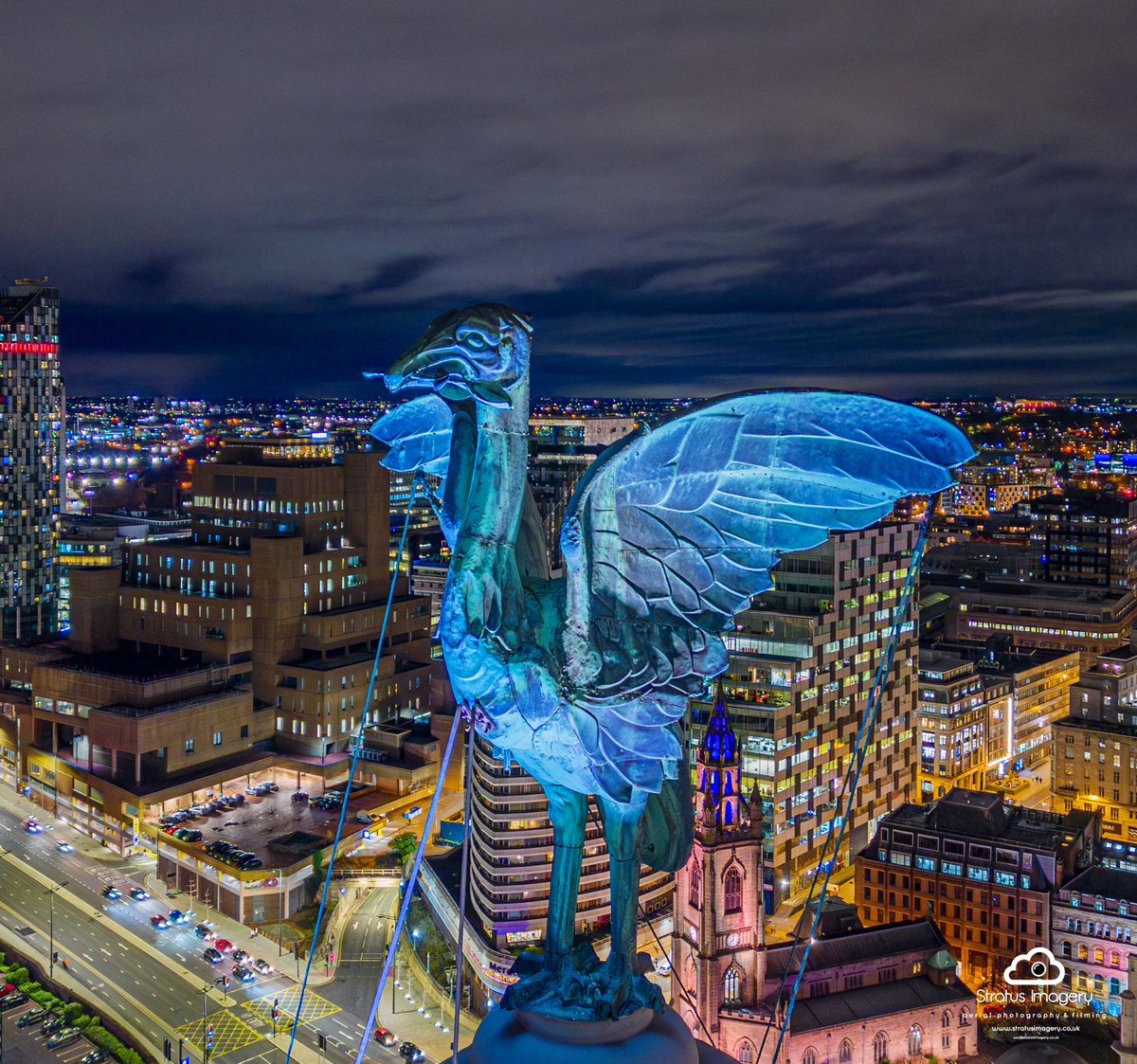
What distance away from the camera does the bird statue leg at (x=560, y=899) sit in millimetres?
11695

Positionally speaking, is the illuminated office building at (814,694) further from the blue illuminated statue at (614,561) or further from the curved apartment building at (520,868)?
the blue illuminated statue at (614,561)

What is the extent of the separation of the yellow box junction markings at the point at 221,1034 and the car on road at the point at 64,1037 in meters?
2.91

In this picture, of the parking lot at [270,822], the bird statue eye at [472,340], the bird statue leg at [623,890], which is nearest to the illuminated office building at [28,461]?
the parking lot at [270,822]

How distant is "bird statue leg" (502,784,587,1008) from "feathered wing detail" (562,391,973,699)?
139 centimetres

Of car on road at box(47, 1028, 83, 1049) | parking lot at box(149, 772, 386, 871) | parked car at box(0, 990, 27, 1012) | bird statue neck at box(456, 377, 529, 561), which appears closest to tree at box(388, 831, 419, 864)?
parking lot at box(149, 772, 386, 871)

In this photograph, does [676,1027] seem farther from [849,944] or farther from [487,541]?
[849,944]

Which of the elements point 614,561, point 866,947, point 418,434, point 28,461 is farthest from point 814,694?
point 28,461

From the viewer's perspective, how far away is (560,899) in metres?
11.7

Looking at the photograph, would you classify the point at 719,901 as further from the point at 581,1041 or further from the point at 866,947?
the point at 581,1041

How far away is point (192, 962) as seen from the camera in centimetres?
4381

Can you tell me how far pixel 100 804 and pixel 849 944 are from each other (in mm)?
35030

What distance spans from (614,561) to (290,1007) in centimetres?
3445

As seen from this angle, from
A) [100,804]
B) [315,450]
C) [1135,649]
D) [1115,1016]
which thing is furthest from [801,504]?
[1135,649]

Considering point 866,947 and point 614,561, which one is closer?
point 614,561
